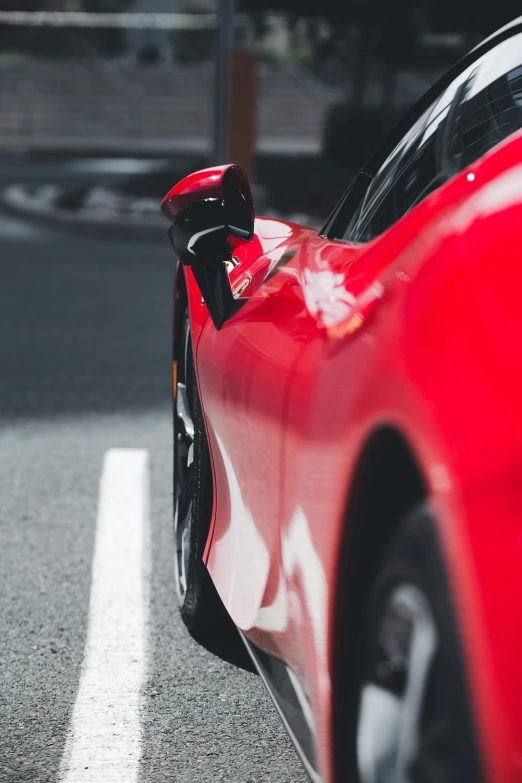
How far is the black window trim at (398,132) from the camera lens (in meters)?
2.29

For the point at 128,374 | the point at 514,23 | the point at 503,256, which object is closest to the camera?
the point at 503,256

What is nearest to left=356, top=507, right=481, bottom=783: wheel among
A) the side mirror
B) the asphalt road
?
the asphalt road

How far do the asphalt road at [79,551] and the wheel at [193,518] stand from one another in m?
0.06

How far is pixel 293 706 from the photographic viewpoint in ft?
6.13

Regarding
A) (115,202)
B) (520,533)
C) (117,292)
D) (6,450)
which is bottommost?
(115,202)

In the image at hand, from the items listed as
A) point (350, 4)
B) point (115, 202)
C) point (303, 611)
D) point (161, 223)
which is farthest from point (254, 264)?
point (350, 4)

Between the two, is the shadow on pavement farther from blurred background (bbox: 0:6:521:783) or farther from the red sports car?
the red sports car

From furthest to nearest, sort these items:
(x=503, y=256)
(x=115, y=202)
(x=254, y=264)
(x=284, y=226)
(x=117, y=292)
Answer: (x=115, y=202) < (x=117, y=292) < (x=284, y=226) < (x=254, y=264) < (x=503, y=256)

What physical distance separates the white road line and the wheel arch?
0.79m

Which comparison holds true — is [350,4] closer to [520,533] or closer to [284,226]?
[284,226]

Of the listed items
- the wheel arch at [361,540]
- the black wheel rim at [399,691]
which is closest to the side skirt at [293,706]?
the wheel arch at [361,540]

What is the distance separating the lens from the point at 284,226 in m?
2.96

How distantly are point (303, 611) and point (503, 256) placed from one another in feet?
2.12

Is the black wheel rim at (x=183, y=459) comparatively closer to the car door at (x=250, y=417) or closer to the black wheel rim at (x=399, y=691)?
the car door at (x=250, y=417)
